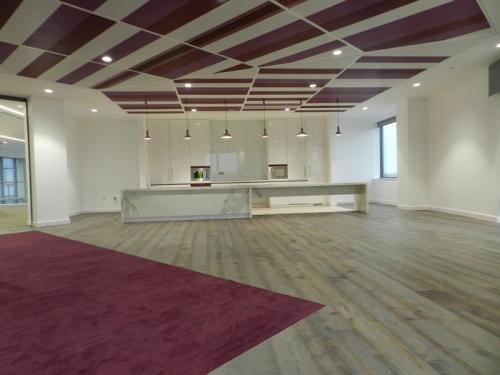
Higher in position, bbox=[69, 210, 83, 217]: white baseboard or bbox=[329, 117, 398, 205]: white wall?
bbox=[329, 117, 398, 205]: white wall

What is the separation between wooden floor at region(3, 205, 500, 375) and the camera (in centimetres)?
173

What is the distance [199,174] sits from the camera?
9734mm

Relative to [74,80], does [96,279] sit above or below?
below

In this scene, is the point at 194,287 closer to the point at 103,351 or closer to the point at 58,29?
the point at 103,351

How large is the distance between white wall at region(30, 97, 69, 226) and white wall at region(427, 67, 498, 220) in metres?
9.45

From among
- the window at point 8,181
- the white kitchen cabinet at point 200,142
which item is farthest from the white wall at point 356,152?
the window at point 8,181

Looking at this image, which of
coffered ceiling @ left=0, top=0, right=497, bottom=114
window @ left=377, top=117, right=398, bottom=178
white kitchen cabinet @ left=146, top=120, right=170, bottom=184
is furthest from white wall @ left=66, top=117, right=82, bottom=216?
window @ left=377, top=117, right=398, bottom=178

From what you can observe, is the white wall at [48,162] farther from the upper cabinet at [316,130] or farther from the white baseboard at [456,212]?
the white baseboard at [456,212]

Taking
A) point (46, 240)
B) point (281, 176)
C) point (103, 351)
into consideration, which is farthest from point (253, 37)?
point (281, 176)

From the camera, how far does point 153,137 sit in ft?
31.6

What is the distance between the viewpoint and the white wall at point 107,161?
9617 mm

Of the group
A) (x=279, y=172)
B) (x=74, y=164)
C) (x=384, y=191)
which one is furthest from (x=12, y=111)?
(x=384, y=191)

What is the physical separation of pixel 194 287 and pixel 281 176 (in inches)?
292

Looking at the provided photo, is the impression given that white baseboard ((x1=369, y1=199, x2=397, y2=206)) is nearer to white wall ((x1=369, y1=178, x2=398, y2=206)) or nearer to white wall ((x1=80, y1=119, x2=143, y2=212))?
white wall ((x1=369, y1=178, x2=398, y2=206))
